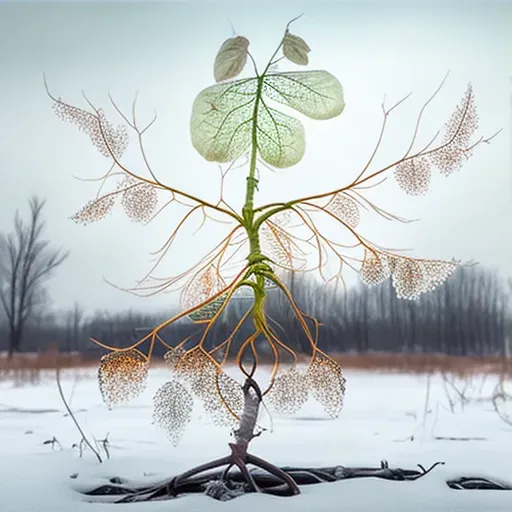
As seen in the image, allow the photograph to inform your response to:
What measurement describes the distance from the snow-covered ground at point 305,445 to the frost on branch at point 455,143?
1.55ft

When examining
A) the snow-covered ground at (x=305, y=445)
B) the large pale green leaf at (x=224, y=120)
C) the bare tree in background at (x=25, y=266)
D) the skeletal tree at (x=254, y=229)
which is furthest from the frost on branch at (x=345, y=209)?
the bare tree in background at (x=25, y=266)

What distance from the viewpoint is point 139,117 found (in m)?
1.30

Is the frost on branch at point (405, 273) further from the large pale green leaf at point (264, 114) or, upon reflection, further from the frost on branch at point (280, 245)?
the large pale green leaf at point (264, 114)

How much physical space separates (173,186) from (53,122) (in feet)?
1.00

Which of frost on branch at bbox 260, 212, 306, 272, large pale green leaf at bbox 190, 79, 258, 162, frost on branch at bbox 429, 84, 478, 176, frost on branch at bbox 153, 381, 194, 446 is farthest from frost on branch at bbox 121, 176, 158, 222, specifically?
frost on branch at bbox 429, 84, 478, 176

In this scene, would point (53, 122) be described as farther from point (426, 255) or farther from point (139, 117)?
point (426, 255)

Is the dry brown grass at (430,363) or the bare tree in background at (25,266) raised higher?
the bare tree in background at (25,266)

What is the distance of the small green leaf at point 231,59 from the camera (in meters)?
1.28

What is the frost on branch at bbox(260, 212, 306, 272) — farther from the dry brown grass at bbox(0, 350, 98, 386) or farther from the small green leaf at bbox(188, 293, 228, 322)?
the dry brown grass at bbox(0, 350, 98, 386)

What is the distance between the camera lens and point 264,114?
4.12 ft

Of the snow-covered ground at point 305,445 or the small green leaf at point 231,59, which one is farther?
the small green leaf at point 231,59

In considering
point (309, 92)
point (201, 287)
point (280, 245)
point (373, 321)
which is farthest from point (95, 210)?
point (373, 321)

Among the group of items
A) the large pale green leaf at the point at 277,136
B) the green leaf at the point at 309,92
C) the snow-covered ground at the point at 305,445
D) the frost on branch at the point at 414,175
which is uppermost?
the green leaf at the point at 309,92

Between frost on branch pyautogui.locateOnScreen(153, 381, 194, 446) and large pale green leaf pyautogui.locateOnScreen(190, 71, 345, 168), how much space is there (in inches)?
19.7
